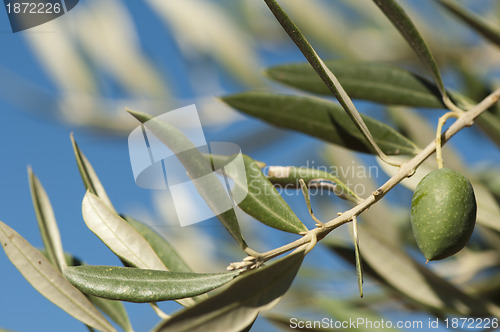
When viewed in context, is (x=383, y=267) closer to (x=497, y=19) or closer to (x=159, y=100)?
(x=497, y=19)

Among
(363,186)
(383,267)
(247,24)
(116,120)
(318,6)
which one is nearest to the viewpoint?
(383,267)

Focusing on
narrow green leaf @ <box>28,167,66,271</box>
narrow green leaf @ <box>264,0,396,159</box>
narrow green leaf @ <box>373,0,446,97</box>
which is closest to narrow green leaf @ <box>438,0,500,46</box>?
narrow green leaf @ <box>373,0,446,97</box>

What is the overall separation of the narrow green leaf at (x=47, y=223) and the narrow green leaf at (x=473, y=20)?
27.7 inches

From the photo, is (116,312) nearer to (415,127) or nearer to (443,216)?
(443,216)

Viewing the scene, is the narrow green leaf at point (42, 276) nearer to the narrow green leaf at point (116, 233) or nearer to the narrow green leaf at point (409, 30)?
the narrow green leaf at point (116, 233)

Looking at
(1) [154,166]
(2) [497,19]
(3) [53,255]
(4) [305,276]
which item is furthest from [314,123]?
(2) [497,19]

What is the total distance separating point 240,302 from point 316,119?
1.32 ft

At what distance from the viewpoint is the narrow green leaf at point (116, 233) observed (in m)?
0.65

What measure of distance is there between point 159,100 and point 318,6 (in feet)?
2.24

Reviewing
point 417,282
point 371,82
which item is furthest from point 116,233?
point 417,282

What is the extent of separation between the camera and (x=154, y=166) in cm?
73

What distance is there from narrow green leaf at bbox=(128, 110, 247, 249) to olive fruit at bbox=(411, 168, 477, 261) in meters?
0.19

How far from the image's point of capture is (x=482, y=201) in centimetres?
102

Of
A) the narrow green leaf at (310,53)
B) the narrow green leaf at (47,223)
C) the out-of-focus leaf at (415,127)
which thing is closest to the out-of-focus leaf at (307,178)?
the narrow green leaf at (310,53)
